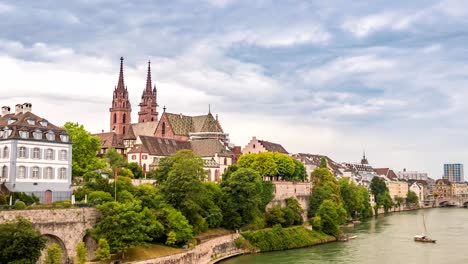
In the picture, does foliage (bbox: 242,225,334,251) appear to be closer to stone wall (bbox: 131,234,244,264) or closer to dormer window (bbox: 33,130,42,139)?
stone wall (bbox: 131,234,244,264)

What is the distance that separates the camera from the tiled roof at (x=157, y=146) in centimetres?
9381

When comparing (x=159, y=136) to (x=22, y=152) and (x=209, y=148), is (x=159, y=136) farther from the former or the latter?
(x=22, y=152)

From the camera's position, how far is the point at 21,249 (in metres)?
37.3

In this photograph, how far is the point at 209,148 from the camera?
335ft

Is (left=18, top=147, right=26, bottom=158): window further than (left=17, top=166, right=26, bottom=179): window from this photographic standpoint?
Yes

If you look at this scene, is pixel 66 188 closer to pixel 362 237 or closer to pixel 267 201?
pixel 267 201

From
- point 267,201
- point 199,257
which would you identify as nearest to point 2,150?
point 199,257

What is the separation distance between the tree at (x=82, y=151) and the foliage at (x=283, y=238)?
20091 millimetres

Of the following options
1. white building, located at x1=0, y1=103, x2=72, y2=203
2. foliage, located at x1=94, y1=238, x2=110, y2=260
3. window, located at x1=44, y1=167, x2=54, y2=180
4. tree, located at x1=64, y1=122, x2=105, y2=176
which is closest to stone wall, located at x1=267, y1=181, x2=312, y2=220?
tree, located at x1=64, y1=122, x2=105, y2=176

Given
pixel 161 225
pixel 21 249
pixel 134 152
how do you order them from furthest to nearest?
pixel 134 152 < pixel 161 225 < pixel 21 249

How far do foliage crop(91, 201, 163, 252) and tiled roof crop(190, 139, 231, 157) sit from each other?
2062 inches

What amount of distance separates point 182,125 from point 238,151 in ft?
40.2

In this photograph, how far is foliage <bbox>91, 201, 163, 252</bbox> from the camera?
1805 inches

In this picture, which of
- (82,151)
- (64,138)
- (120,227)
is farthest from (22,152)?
(82,151)
